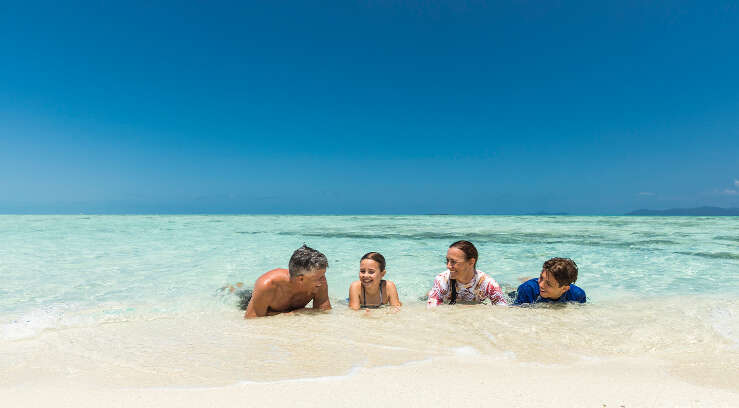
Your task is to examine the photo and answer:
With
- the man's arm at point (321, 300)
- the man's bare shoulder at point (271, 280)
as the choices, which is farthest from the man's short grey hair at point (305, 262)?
the man's arm at point (321, 300)

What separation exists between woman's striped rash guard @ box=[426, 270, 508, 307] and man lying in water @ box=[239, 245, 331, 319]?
5.09ft

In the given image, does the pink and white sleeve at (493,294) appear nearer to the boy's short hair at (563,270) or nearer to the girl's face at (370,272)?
the boy's short hair at (563,270)

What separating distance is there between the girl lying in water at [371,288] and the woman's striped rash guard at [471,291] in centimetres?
58

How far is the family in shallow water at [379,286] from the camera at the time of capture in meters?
4.62

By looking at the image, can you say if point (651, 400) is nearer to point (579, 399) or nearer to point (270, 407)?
point (579, 399)

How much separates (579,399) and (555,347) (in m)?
1.18

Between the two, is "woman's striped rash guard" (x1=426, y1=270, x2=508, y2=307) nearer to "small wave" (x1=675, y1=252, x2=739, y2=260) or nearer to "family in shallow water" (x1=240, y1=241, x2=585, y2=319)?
"family in shallow water" (x1=240, y1=241, x2=585, y2=319)

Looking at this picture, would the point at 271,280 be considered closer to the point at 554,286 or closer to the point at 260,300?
the point at 260,300

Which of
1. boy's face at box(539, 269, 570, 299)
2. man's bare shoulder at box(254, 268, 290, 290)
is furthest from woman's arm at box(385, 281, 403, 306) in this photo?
boy's face at box(539, 269, 570, 299)

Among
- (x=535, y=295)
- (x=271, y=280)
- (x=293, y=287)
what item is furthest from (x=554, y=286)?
(x=271, y=280)

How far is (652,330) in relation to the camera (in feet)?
13.1

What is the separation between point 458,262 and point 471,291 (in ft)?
1.98

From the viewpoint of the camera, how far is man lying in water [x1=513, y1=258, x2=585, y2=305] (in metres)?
4.64

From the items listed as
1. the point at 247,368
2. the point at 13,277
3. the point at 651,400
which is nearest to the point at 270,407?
the point at 247,368
